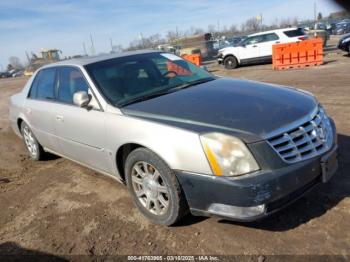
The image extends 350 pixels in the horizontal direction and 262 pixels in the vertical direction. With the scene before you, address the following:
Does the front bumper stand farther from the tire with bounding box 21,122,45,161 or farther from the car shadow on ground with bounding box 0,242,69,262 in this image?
the tire with bounding box 21,122,45,161

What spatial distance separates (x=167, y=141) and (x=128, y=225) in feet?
3.45

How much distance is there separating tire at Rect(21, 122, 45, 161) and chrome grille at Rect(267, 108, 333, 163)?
163 inches

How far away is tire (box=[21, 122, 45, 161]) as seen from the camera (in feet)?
18.7

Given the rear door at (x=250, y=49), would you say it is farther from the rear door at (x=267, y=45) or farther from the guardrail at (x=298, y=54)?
the guardrail at (x=298, y=54)

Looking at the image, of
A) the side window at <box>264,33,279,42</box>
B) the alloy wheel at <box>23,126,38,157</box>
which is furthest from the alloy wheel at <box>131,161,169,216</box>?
the side window at <box>264,33,279,42</box>

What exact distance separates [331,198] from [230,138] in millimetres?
1425

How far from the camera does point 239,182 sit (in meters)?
→ 2.72

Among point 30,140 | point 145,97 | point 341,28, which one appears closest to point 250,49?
point 30,140

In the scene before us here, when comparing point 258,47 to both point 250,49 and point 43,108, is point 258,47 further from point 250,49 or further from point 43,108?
point 43,108

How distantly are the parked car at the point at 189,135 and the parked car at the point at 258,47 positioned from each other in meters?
13.9

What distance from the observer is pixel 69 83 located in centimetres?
447

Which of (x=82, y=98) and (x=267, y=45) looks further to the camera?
(x=267, y=45)

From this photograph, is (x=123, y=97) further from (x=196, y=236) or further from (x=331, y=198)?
(x=331, y=198)

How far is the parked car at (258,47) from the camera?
17.0 m
